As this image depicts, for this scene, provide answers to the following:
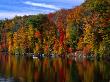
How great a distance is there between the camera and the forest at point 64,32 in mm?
106500

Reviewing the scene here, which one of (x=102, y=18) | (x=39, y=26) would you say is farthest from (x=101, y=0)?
(x=39, y=26)

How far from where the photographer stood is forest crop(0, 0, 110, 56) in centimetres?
10650

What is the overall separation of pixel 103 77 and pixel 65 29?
7992 cm

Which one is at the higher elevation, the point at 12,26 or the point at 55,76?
the point at 12,26

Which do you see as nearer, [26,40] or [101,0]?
[101,0]

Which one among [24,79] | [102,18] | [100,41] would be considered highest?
[102,18]

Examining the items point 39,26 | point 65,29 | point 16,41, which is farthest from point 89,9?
point 16,41

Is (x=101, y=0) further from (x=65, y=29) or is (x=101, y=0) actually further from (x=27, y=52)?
(x=27, y=52)

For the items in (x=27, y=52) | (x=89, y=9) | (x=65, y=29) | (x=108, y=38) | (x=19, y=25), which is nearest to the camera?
(x=108, y=38)

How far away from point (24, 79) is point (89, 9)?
187 ft

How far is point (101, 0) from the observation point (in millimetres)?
106438

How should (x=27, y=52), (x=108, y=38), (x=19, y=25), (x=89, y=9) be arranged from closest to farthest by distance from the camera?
(x=108, y=38), (x=89, y=9), (x=27, y=52), (x=19, y=25)

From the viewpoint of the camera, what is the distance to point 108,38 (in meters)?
104

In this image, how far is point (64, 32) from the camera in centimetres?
13962
